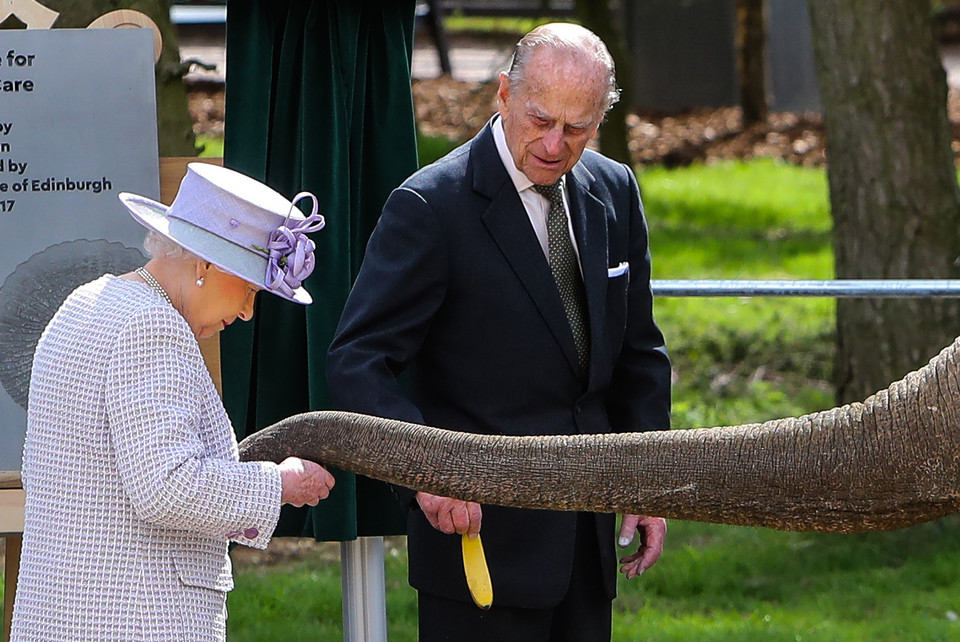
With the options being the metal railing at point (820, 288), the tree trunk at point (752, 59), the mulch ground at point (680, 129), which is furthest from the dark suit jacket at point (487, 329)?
the tree trunk at point (752, 59)

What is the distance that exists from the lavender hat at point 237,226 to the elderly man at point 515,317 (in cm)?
52

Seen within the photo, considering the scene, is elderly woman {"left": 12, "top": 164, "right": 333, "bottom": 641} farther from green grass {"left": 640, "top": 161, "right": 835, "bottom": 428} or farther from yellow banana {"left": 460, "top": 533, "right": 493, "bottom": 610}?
green grass {"left": 640, "top": 161, "right": 835, "bottom": 428}

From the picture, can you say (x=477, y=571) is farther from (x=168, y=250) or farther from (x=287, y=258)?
(x=168, y=250)

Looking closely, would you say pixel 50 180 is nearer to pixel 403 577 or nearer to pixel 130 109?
pixel 130 109

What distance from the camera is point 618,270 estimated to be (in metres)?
4.15

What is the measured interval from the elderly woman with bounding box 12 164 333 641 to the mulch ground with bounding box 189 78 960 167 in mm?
15277

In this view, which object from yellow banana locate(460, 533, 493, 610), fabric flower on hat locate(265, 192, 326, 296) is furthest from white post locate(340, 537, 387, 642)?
fabric flower on hat locate(265, 192, 326, 296)

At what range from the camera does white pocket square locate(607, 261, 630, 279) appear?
413cm

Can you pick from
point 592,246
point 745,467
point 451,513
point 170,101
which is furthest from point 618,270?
point 170,101

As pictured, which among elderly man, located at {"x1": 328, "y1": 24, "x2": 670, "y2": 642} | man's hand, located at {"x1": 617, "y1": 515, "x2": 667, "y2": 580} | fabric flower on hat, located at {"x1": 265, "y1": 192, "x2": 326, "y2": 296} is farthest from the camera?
man's hand, located at {"x1": 617, "y1": 515, "x2": 667, "y2": 580}

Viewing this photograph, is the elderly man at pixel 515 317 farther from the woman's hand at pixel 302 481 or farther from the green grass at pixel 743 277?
the green grass at pixel 743 277

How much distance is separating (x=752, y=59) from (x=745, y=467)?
18.4 m

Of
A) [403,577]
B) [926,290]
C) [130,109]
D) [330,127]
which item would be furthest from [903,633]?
[130,109]

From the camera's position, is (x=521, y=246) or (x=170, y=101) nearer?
(x=521, y=246)
